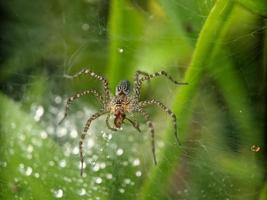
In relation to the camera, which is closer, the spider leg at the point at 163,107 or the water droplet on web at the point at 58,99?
the spider leg at the point at 163,107

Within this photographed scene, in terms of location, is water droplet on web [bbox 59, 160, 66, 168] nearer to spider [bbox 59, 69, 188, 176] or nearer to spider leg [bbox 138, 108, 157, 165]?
spider [bbox 59, 69, 188, 176]

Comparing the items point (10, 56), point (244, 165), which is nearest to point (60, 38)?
point (10, 56)

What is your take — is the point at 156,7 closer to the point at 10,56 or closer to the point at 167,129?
the point at 167,129

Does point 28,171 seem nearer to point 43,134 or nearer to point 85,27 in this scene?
point 43,134

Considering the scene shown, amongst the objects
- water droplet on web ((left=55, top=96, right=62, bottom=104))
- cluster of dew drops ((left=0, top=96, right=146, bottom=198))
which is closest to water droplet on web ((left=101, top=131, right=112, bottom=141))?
cluster of dew drops ((left=0, top=96, right=146, bottom=198))

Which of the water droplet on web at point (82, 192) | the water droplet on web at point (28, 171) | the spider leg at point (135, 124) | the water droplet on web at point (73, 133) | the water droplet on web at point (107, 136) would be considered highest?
the water droplet on web at point (73, 133)

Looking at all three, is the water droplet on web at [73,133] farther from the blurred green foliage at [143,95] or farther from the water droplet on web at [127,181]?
the water droplet on web at [127,181]

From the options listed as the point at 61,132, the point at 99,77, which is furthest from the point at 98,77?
the point at 61,132

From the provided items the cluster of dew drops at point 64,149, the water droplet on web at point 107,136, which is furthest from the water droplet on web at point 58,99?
the water droplet on web at point 107,136
